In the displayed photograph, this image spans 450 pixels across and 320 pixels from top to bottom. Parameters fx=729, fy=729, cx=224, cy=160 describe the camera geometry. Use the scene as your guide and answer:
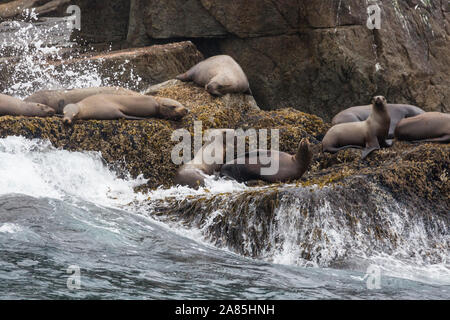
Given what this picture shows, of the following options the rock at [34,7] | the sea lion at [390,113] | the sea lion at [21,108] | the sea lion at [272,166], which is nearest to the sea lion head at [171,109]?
the sea lion at [272,166]

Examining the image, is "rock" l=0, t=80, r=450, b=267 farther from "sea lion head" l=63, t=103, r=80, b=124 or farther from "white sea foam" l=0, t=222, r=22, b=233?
"white sea foam" l=0, t=222, r=22, b=233

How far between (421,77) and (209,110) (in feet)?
12.5

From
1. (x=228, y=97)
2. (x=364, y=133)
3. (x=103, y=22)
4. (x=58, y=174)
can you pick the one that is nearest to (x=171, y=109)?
(x=228, y=97)

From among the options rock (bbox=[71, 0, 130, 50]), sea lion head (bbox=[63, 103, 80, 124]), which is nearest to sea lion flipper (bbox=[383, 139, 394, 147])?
sea lion head (bbox=[63, 103, 80, 124])

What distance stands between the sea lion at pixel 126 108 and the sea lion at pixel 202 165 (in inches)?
27.8

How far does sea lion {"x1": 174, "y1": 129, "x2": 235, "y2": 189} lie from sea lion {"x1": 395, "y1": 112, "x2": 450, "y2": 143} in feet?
6.96

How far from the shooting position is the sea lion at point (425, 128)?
338 inches

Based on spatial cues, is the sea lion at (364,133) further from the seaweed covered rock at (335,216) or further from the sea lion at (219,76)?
the sea lion at (219,76)

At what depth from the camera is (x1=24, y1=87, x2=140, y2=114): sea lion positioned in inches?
395

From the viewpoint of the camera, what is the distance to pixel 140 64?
11539 mm

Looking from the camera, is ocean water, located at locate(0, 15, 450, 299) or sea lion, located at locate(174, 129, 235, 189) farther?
sea lion, located at locate(174, 129, 235, 189)

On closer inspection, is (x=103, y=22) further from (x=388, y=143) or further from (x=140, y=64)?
(x=388, y=143)

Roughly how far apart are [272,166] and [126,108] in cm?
236
